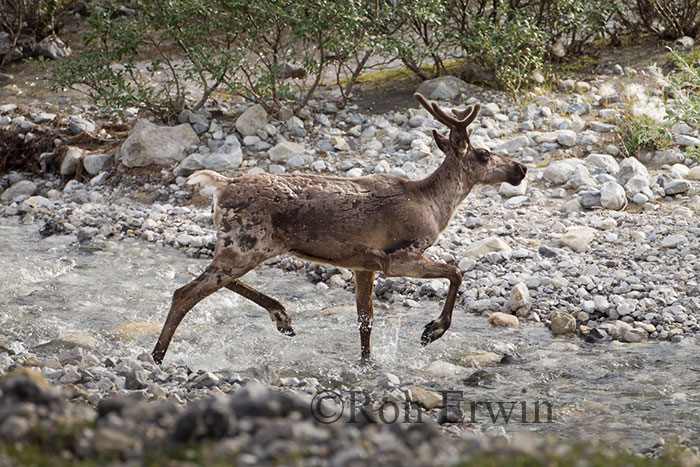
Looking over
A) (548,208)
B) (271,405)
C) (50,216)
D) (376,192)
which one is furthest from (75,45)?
(271,405)

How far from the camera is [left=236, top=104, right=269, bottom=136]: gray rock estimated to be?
1256cm

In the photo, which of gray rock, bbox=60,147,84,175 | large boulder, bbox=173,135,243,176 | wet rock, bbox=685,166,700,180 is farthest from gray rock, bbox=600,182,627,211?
gray rock, bbox=60,147,84,175

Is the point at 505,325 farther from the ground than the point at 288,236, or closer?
closer

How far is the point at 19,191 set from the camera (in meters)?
12.4

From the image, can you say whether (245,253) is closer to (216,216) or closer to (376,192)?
(216,216)

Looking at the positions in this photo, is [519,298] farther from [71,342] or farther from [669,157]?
[71,342]

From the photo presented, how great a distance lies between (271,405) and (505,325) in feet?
16.4

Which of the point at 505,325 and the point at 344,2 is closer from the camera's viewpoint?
the point at 505,325

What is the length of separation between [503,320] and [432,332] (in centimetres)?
141

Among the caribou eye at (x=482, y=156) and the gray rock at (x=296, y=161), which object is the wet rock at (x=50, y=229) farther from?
the caribou eye at (x=482, y=156)

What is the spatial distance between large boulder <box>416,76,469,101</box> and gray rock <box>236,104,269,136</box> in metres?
2.74

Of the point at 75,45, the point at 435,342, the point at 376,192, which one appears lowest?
the point at 435,342

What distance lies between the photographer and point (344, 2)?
12117mm

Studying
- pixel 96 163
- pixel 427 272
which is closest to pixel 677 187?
pixel 427 272
